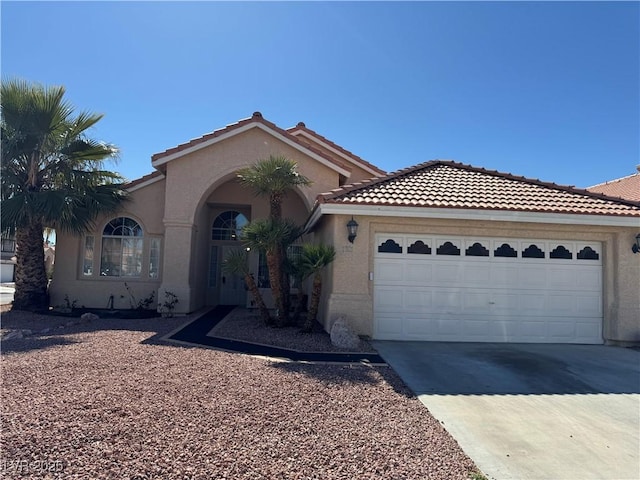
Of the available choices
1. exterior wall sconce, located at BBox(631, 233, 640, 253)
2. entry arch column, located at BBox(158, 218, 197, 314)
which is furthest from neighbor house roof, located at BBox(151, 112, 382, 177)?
exterior wall sconce, located at BBox(631, 233, 640, 253)

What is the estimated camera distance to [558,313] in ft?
32.7

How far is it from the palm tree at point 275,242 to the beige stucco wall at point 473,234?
1257mm

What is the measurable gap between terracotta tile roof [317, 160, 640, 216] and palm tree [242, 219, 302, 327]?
141cm

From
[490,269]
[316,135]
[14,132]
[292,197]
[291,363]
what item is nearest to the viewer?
[291,363]

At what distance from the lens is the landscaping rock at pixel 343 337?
8750 mm

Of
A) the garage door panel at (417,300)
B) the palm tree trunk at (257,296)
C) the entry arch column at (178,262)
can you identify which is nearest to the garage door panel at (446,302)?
the garage door panel at (417,300)

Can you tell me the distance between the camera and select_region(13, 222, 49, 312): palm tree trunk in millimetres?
13109

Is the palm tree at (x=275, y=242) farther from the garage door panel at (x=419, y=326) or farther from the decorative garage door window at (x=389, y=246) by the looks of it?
the garage door panel at (x=419, y=326)

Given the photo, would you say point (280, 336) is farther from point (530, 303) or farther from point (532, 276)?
point (532, 276)

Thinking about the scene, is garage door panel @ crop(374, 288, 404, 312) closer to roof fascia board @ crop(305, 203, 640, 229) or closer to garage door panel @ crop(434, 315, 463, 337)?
garage door panel @ crop(434, 315, 463, 337)

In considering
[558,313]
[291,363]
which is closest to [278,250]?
[291,363]

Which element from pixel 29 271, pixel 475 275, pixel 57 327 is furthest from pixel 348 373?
pixel 29 271

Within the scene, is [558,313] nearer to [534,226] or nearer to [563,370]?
[534,226]

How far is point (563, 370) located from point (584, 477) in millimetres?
4255
